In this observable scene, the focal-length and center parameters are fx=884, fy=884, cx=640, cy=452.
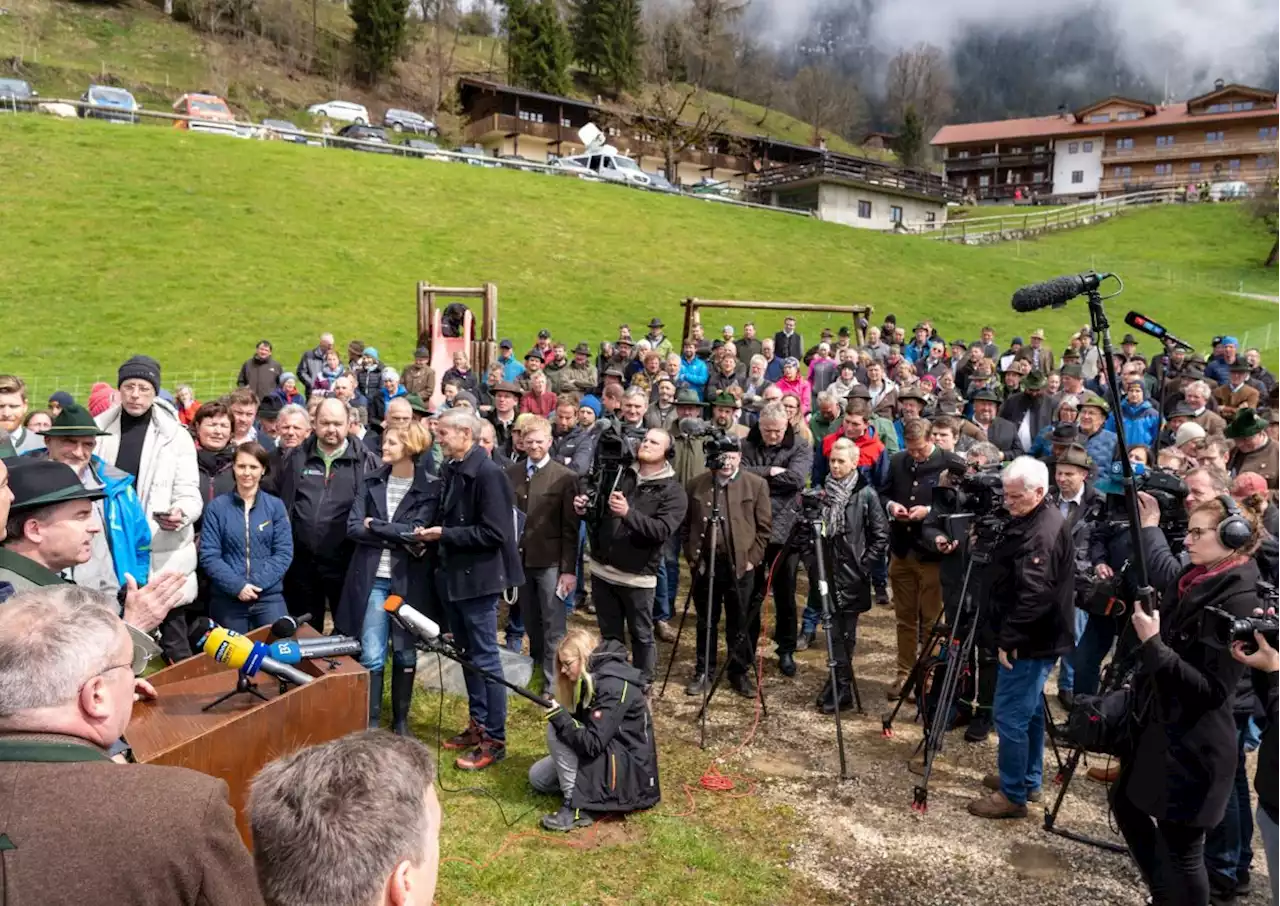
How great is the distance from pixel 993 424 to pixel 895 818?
6310 millimetres

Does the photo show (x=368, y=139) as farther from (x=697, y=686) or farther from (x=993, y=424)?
(x=697, y=686)

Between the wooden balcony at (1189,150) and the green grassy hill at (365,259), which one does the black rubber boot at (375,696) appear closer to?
the green grassy hill at (365,259)

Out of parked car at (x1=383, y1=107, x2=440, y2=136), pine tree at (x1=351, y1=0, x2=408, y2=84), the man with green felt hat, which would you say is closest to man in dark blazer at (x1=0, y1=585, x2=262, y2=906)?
the man with green felt hat

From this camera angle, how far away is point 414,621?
4535 millimetres

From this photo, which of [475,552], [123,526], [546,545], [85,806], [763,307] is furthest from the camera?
[763,307]

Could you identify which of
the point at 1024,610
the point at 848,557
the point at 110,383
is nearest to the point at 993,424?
the point at 848,557

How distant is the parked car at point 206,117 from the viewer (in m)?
33.1

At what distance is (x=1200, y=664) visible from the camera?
3.69 meters

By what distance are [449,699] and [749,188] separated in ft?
157

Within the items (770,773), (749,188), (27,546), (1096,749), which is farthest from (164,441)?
(749,188)

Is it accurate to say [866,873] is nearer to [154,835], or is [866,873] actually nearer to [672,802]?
[672,802]

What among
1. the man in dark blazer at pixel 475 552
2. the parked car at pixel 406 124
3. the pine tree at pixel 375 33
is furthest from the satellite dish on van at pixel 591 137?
the man in dark blazer at pixel 475 552

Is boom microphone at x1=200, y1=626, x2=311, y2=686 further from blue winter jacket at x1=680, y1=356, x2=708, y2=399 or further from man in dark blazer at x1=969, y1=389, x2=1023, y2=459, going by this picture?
blue winter jacket at x1=680, y1=356, x2=708, y2=399

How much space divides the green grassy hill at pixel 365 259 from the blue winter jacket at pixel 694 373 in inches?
382
